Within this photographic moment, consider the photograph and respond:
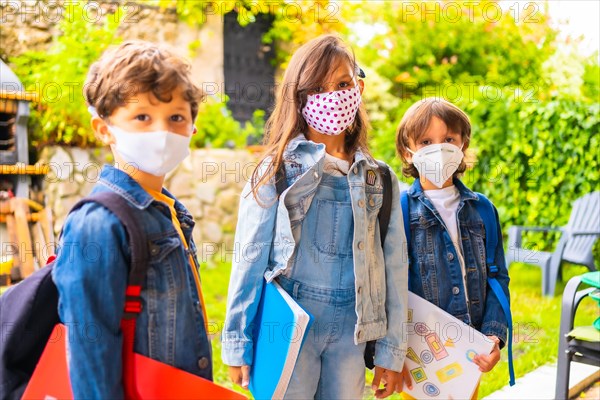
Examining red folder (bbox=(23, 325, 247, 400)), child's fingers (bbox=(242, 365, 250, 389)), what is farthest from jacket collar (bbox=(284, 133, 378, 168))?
red folder (bbox=(23, 325, 247, 400))

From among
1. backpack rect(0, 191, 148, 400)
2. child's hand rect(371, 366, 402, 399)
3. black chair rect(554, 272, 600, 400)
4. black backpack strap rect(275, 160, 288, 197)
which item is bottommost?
black chair rect(554, 272, 600, 400)

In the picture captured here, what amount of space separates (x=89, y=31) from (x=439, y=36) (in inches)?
193

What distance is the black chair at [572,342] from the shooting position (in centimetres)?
265

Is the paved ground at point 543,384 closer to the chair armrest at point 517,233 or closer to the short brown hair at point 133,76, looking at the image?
the chair armrest at point 517,233

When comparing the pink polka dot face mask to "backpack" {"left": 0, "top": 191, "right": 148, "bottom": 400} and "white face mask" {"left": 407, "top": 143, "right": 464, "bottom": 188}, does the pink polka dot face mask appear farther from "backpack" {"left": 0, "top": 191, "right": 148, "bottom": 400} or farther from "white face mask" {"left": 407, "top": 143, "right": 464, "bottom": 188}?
"backpack" {"left": 0, "top": 191, "right": 148, "bottom": 400}

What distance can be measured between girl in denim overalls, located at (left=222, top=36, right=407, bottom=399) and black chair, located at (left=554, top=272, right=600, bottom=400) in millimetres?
1236

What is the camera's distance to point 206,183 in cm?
627

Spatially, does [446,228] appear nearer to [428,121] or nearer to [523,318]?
[428,121]

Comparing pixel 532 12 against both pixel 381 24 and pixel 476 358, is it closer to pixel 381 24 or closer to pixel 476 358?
pixel 381 24

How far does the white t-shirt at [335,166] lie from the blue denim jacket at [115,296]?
0.61 metres

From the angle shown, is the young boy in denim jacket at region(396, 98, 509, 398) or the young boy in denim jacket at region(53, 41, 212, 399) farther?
the young boy in denim jacket at region(396, 98, 509, 398)

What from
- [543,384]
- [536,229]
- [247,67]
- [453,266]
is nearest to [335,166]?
[453,266]

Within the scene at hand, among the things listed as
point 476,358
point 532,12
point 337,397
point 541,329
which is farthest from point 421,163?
point 532,12

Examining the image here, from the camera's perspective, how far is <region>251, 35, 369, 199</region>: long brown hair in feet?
5.99
